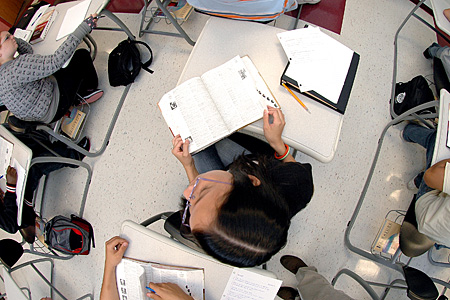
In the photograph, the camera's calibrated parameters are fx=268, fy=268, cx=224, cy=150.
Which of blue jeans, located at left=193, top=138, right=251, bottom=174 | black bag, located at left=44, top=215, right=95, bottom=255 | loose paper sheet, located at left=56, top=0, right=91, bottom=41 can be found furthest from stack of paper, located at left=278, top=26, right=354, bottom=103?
black bag, located at left=44, top=215, right=95, bottom=255

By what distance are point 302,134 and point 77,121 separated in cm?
163

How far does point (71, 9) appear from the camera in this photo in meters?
1.50

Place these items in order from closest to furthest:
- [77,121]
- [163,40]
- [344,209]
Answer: [344,209] < [77,121] < [163,40]

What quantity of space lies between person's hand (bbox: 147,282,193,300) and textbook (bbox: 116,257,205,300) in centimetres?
4

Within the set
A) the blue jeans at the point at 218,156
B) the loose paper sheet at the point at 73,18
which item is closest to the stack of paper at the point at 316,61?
the blue jeans at the point at 218,156

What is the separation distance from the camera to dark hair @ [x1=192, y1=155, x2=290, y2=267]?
0.83 m

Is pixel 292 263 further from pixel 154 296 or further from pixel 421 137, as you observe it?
pixel 421 137

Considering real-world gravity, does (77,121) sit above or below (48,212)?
above

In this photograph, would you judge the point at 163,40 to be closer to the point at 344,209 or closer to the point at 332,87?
the point at 332,87

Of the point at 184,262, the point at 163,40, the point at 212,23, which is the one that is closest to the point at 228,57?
the point at 212,23

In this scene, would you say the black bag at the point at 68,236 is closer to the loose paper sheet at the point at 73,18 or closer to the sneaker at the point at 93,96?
the sneaker at the point at 93,96

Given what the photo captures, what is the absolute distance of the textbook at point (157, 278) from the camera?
1.04 m

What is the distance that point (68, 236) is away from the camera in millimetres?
1687

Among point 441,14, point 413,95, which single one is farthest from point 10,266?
point 441,14
